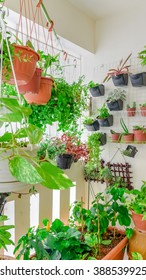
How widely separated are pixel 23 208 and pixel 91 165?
869 mm

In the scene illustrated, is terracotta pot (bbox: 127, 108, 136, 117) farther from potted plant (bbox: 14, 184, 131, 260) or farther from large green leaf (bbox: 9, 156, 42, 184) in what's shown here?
large green leaf (bbox: 9, 156, 42, 184)

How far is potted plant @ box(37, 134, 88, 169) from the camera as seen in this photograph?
1867 mm

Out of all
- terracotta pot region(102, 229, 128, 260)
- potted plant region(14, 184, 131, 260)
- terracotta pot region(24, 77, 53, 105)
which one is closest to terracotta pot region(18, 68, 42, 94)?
terracotta pot region(24, 77, 53, 105)

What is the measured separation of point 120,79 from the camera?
226cm

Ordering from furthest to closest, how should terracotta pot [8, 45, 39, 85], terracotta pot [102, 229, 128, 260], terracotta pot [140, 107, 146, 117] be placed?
terracotta pot [140, 107, 146, 117] → terracotta pot [102, 229, 128, 260] → terracotta pot [8, 45, 39, 85]

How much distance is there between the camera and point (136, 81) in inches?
84.9

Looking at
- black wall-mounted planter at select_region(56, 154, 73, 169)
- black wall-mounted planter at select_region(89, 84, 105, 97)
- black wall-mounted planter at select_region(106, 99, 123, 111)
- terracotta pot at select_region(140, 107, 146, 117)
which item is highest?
black wall-mounted planter at select_region(89, 84, 105, 97)

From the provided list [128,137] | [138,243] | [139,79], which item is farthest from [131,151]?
[138,243]

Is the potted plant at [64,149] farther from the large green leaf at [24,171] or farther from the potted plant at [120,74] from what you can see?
the large green leaf at [24,171]

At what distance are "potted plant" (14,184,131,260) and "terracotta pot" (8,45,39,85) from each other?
921mm

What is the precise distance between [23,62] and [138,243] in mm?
1454

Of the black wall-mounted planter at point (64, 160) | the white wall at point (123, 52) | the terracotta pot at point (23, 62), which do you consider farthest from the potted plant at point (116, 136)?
the terracotta pot at point (23, 62)

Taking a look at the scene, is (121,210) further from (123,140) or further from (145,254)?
(123,140)

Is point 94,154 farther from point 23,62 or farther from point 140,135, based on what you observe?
point 23,62
